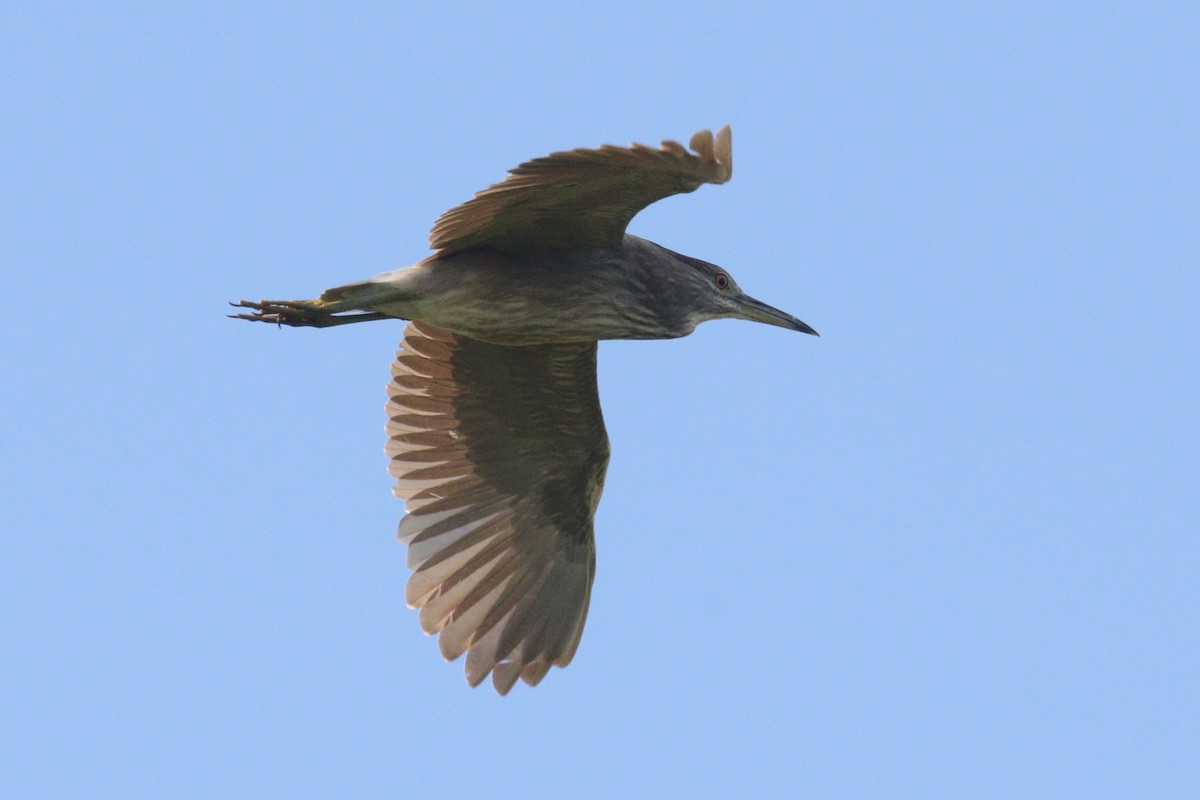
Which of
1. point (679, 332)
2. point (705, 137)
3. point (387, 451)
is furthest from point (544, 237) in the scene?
point (387, 451)

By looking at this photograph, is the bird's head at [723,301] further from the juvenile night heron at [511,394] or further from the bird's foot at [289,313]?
the bird's foot at [289,313]

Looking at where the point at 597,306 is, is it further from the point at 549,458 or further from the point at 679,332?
the point at 549,458

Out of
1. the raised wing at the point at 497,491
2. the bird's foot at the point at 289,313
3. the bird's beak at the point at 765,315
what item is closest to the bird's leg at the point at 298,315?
the bird's foot at the point at 289,313

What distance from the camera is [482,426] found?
10.9 meters

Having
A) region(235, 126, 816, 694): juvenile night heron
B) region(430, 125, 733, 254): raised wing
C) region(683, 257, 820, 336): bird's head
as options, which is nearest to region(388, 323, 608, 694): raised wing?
region(235, 126, 816, 694): juvenile night heron

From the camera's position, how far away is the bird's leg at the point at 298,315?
361 inches

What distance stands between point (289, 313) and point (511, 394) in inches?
77.2

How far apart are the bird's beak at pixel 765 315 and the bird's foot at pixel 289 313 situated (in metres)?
2.68

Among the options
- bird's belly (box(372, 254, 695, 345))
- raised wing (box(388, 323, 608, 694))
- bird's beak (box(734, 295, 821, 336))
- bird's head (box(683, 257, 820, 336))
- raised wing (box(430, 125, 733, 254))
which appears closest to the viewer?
raised wing (box(430, 125, 733, 254))

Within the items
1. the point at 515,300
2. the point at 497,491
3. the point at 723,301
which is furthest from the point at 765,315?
the point at 497,491

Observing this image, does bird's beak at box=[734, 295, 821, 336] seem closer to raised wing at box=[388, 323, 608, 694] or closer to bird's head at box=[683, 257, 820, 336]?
bird's head at box=[683, 257, 820, 336]

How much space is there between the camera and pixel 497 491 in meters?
11.0

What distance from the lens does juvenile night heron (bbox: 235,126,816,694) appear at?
916 cm

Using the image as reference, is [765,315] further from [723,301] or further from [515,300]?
[515,300]
